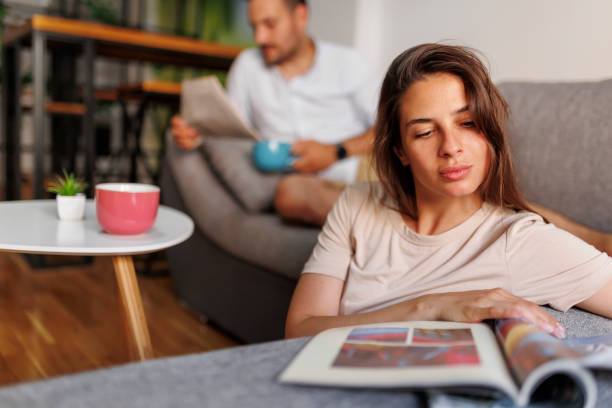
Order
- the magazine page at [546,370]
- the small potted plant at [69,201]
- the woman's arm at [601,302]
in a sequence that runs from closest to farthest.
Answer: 1. the magazine page at [546,370]
2. the woman's arm at [601,302]
3. the small potted plant at [69,201]

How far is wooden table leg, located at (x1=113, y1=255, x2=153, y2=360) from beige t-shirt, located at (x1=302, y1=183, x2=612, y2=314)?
311 millimetres

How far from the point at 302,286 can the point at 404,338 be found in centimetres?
36

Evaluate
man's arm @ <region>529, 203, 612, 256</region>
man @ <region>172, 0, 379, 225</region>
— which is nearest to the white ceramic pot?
man's arm @ <region>529, 203, 612, 256</region>

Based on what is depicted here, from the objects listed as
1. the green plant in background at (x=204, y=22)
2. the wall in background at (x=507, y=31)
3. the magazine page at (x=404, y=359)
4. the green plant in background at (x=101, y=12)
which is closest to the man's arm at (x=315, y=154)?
the wall in background at (x=507, y=31)

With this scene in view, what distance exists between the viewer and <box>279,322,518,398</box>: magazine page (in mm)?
504

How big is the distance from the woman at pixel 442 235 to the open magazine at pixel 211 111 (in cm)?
86

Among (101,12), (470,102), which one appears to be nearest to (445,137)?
(470,102)

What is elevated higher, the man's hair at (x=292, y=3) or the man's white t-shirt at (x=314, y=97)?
the man's hair at (x=292, y=3)

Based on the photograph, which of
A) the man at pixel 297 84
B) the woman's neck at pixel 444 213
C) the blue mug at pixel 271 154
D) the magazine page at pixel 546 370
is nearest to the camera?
the magazine page at pixel 546 370

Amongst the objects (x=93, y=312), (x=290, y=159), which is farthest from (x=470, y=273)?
(x=93, y=312)

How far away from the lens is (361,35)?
111 inches

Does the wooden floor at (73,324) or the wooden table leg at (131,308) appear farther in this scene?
the wooden floor at (73,324)

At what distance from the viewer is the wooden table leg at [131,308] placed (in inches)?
39.5

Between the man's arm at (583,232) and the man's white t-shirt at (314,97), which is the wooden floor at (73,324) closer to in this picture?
the man's white t-shirt at (314,97)
